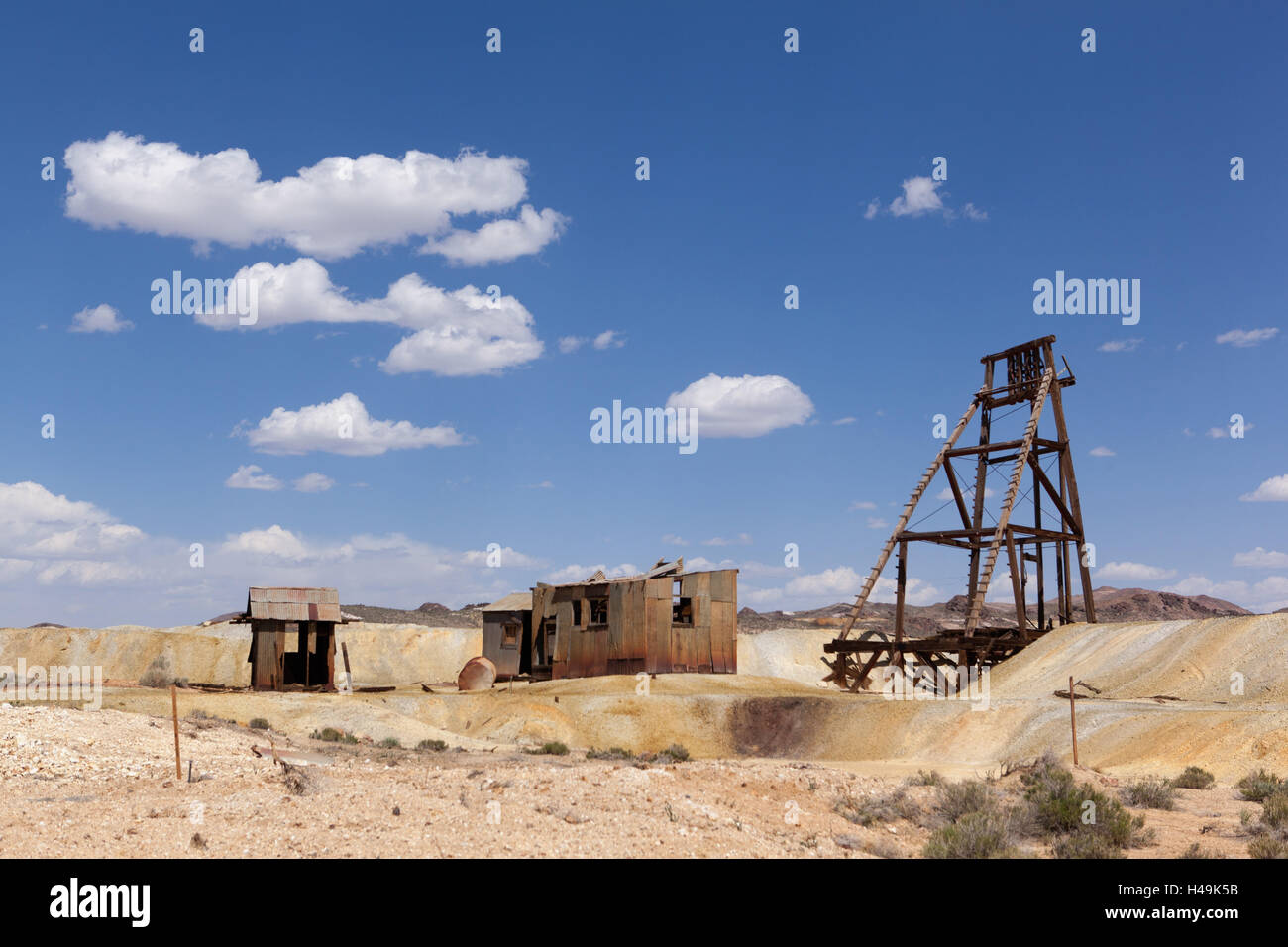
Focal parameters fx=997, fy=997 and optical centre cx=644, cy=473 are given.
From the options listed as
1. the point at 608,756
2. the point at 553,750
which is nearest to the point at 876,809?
the point at 608,756

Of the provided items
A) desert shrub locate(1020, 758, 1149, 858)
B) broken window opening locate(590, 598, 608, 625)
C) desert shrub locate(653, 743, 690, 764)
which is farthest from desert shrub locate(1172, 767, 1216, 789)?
broken window opening locate(590, 598, 608, 625)

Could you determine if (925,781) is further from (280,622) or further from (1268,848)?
(280,622)

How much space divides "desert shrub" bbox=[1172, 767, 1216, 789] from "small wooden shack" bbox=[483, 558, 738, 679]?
2068cm

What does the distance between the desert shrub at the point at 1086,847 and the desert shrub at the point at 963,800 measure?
5.57 feet

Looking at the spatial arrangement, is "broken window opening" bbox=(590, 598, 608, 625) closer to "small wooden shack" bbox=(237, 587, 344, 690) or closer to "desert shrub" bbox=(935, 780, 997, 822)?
"small wooden shack" bbox=(237, 587, 344, 690)

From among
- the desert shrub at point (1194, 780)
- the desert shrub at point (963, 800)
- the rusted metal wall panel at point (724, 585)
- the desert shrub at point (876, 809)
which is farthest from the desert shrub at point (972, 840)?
the rusted metal wall panel at point (724, 585)

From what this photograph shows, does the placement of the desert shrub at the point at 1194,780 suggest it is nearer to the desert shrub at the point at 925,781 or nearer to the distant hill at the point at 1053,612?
the desert shrub at the point at 925,781

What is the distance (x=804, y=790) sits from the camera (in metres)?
14.7

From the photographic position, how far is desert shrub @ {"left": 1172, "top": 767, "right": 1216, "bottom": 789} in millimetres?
17078

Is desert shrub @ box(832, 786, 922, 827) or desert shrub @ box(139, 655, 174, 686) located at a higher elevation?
desert shrub @ box(832, 786, 922, 827)

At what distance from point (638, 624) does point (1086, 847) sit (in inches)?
1017

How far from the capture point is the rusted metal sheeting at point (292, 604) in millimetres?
36281
